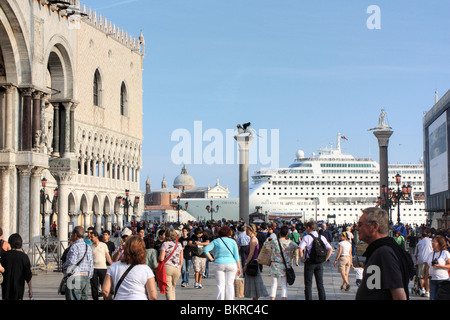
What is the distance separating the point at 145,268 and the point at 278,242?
535 cm

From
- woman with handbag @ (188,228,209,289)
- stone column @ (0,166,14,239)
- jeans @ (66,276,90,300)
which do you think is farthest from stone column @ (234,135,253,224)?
jeans @ (66,276,90,300)

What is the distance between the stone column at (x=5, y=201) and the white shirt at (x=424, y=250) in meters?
8.92

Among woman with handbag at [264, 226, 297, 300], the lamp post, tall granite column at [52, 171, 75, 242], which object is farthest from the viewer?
the lamp post

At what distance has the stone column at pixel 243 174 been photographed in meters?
36.1

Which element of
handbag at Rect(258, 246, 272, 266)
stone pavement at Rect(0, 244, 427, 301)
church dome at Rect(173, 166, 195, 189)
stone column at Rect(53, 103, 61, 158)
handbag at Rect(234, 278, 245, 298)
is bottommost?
stone pavement at Rect(0, 244, 427, 301)

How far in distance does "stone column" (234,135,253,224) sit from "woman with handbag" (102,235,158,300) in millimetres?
29636

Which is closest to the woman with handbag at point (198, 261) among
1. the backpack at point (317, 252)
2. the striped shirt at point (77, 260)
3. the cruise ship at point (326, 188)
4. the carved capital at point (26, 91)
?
the backpack at point (317, 252)

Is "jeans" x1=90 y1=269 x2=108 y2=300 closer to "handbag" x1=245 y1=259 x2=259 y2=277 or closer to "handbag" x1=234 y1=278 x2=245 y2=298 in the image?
"handbag" x1=234 y1=278 x2=245 y2=298

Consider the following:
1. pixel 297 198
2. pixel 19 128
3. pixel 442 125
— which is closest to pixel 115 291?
pixel 19 128

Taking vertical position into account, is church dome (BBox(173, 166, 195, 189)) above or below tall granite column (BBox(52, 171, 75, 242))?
above

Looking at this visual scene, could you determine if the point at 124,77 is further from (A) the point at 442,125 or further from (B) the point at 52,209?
(A) the point at 442,125

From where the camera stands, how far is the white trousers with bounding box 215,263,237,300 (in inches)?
403
